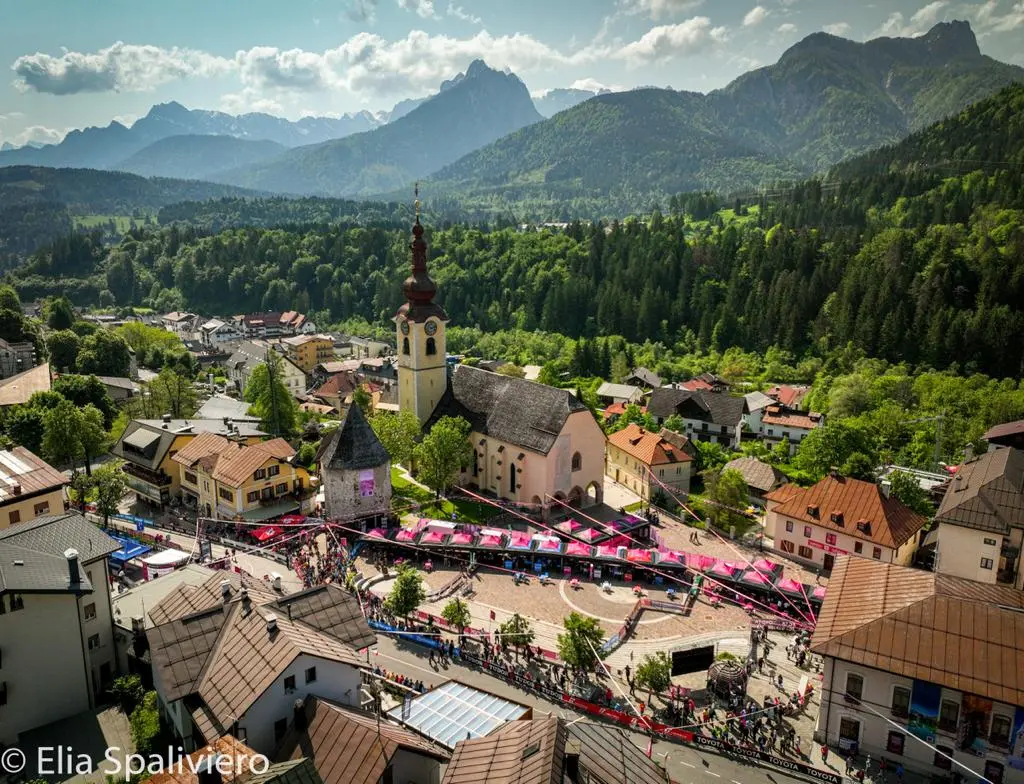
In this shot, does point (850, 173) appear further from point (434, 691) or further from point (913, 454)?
point (434, 691)

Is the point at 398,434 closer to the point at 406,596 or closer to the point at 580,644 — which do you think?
the point at 406,596

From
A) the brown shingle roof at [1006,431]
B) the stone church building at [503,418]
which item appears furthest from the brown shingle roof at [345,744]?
the brown shingle roof at [1006,431]

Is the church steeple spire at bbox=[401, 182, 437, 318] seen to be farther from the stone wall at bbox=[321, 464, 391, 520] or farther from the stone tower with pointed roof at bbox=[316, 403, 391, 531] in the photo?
the stone wall at bbox=[321, 464, 391, 520]

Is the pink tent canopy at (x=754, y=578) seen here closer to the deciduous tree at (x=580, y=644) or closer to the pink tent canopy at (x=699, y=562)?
the pink tent canopy at (x=699, y=562)

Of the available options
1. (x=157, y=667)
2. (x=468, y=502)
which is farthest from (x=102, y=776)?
(x=468, y=502)

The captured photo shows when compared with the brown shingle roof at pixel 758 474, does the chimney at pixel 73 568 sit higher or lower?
higher

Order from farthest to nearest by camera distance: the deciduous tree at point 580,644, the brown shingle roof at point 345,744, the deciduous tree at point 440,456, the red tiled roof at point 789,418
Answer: the red tiled roof at point 789,418
the deciduous tree at point 440,456
the deciduous tree at point 580,644
the brown shingle roof at point 345,744

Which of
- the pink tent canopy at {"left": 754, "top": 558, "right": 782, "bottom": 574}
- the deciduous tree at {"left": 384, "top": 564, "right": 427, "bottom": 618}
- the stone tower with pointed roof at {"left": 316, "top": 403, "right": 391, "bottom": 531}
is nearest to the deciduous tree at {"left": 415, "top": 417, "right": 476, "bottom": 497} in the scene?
the stone tower with pointed roof at {"left": 316, "top": 403, "right": 391, "bottom": 531}
